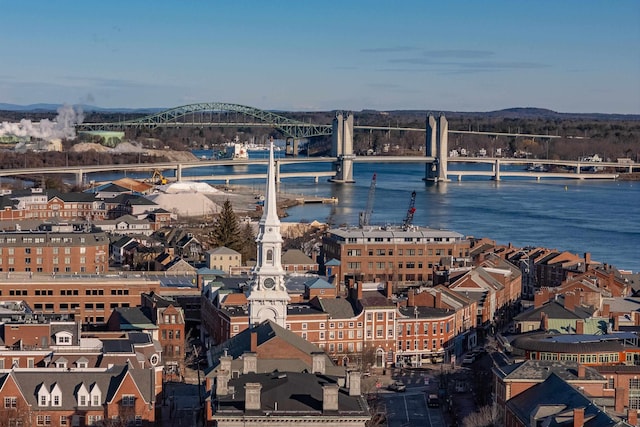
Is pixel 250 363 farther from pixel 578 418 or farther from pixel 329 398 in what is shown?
pixel 578 418

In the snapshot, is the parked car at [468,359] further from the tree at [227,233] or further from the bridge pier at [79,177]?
the bridge pier at [79,177]

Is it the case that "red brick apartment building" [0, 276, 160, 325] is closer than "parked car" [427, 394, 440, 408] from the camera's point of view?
No

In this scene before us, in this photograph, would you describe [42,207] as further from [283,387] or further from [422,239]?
[283,387]

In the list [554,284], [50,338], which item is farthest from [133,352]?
[554,284]

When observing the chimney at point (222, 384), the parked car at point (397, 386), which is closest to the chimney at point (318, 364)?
the chimney at point (222, 384)

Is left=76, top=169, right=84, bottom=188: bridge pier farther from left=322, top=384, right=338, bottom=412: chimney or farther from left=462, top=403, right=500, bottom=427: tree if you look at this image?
left=322, top=384, right=338, bottom=412: chimney

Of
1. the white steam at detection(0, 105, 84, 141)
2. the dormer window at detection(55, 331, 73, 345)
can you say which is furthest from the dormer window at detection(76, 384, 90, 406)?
the white steam at detection(0, 105, 84, 141)

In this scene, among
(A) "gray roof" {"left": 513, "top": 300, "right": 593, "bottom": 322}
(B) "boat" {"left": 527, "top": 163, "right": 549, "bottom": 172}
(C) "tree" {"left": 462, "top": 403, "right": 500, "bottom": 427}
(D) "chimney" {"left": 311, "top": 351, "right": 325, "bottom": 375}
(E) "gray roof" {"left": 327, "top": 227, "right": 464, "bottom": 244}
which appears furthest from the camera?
(B) "boat" {"left": 527, "top": 163, "right": 549, "bottom": 172}
